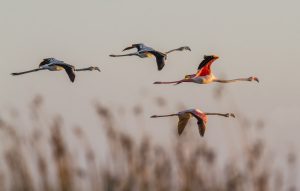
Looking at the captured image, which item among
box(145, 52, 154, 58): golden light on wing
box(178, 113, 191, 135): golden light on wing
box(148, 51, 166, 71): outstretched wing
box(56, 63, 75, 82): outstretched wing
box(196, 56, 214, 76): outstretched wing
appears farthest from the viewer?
box(178, 113, 191, 135): golden light on wing

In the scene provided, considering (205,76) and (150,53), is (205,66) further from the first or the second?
(150,53)

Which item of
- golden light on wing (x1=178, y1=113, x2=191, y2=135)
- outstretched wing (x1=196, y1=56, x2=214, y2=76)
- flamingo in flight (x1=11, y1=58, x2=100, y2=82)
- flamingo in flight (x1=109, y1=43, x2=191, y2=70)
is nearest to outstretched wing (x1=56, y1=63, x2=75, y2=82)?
flamingo in flight (x1=11, y1=58, x2=100, y2=82)

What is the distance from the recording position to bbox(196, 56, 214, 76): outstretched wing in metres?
22.6

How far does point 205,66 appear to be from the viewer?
22.7 meters

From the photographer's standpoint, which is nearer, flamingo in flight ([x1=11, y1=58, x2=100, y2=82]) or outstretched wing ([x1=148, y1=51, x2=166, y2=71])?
flamingo in flight ([x1=11, y1=58, x2=100, y2=82])

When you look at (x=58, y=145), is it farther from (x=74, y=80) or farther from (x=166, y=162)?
(x=74, y=80)

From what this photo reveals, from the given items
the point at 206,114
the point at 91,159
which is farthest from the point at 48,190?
the point at 206,114

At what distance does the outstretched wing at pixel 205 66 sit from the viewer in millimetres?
22552

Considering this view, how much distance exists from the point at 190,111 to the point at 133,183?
2145 cm

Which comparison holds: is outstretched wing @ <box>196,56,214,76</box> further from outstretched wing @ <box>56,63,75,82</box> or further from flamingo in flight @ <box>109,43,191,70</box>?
outstretched wing @ <box>56,63,75,82</box>

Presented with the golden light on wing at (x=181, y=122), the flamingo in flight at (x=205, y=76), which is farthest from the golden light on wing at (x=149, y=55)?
the golden light on wing at (x=181, y=122)

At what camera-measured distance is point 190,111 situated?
22.3m

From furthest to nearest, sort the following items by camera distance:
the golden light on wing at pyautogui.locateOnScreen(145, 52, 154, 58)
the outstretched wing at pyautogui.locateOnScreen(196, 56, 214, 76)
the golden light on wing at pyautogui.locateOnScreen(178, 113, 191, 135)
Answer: the golden light on wing at pyautogui.locateOnScreen(178, 113, 191, 135) < the outstretched wing at pyautogui.locateOnScreen(196, 56, 214, 76) < the golden light on wing at pyautogui.locateOnScreen(145, 52, 154, 58)

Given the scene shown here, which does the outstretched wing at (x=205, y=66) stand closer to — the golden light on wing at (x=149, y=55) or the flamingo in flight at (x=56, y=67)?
the golden light on wing at (x=149, y=55)
